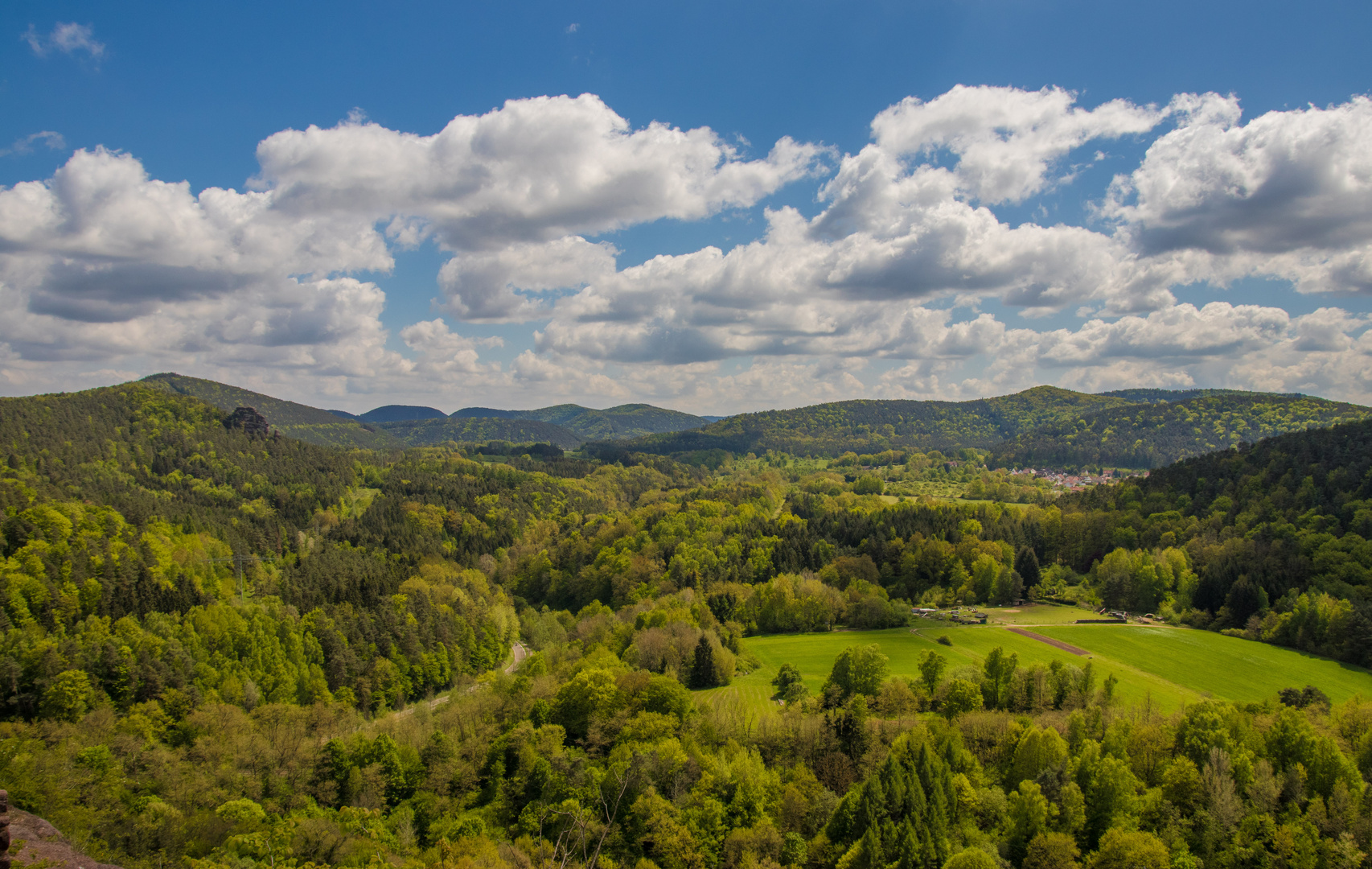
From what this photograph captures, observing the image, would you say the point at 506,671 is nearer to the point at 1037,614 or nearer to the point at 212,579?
the point at 212,579

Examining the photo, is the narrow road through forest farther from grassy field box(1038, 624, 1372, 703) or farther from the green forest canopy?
grassy field box(1038, 624, 1372, 703)

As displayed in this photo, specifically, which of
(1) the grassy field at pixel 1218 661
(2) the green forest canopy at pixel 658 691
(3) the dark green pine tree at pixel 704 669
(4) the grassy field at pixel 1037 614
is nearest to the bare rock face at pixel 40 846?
(2) the green forest canopy at pixel 658 691

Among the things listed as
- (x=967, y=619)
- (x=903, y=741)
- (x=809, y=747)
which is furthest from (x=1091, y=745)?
(x=967, y=619)

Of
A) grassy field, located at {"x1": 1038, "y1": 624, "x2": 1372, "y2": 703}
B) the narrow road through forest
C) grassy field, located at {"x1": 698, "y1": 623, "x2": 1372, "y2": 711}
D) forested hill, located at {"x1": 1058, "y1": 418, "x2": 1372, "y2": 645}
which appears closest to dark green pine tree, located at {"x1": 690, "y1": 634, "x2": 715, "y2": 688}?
grassy field, located at {"x1": 698, "y1": 623, "x2": 1372, "y2": 711}

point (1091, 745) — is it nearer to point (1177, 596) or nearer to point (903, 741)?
point (903, 741)

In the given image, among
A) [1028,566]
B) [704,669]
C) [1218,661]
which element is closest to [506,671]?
[704,669]

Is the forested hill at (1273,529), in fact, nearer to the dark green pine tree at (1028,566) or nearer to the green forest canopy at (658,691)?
the green forest canopy at (658,691)
